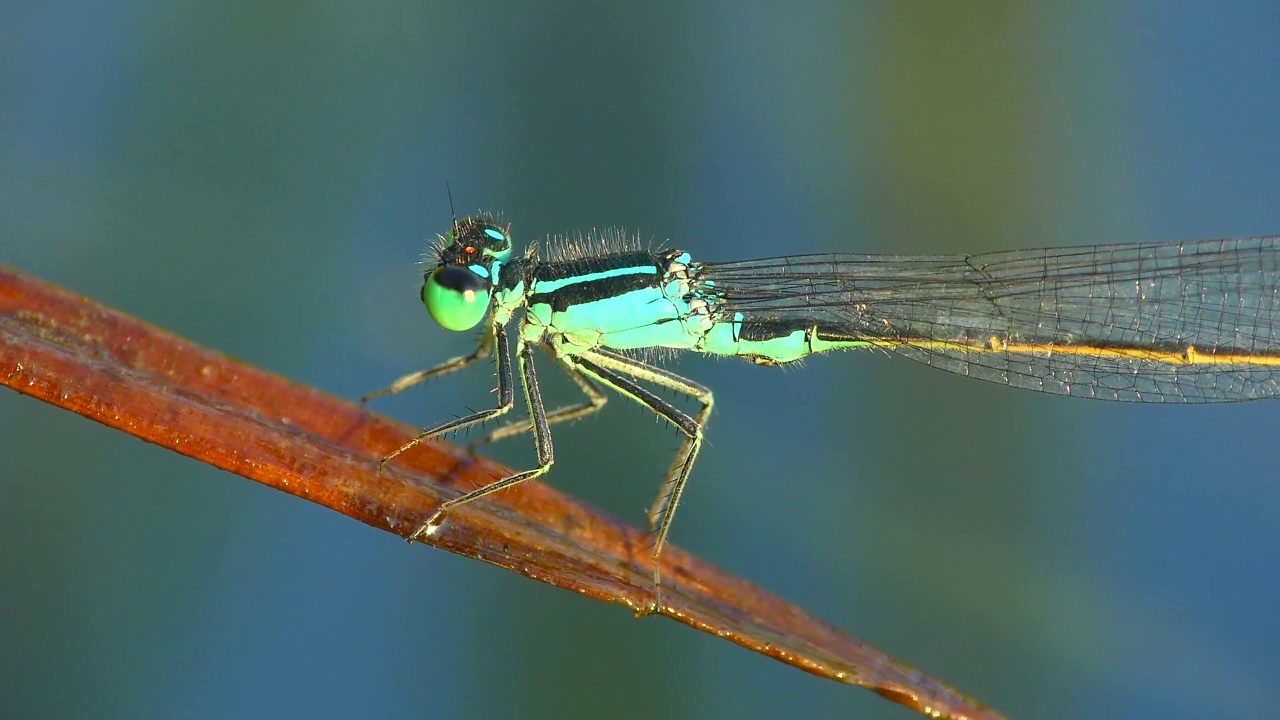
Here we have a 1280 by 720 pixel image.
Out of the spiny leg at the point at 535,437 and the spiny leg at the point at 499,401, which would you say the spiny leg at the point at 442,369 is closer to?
the spiny leg at the point at 499,401

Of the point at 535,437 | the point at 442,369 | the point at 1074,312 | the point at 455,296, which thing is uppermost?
the point at 1074,312

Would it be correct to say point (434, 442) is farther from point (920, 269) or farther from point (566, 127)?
point (566, 127)

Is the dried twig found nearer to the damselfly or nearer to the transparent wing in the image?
the damselfly

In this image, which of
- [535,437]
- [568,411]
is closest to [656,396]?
[568,411]

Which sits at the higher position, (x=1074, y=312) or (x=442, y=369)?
(x=1074, y=312)

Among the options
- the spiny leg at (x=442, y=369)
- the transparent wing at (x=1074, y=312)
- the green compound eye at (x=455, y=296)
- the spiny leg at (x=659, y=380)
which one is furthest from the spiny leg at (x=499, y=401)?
the transparent wing at (x=1074, y=312)

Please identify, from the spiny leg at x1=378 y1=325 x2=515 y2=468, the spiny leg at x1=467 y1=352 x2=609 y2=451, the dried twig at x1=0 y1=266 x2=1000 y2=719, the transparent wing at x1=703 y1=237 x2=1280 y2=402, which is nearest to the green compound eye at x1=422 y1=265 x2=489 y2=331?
the spiny leg at x1=378 y1=325 x2=515 y2=468

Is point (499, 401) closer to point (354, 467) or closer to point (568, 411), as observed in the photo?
point (568, 411)
